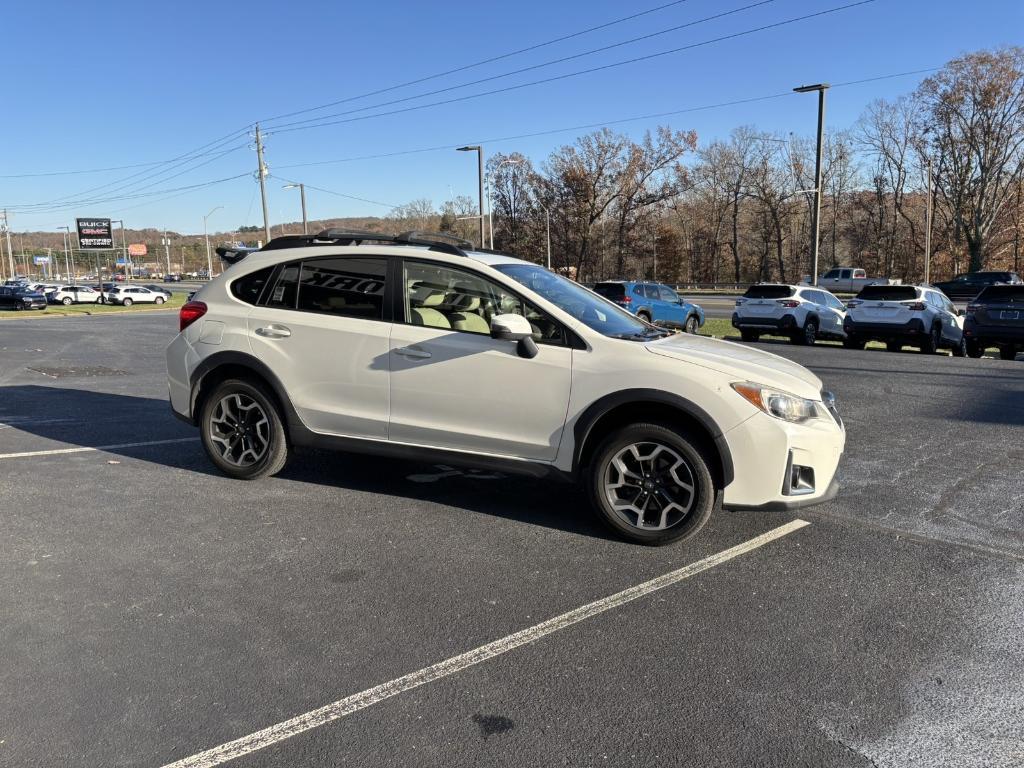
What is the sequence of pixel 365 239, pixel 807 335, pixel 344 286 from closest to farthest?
pixel 344 286, pixel 365 239, pixel 807 335

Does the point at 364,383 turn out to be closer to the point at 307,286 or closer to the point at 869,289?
the point at 307,286

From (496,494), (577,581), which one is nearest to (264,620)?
Answer: (577,581)

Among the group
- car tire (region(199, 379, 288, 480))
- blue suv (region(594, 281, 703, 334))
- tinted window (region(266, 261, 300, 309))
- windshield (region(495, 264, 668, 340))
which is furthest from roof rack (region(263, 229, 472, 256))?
blue suv (region(594, 281, 703, 334))

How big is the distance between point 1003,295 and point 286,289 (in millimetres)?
14841

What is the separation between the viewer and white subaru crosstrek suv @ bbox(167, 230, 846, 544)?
4.34 m

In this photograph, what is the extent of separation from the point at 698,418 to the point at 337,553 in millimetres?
2208

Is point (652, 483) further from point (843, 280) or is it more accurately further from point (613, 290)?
point (843, 280)

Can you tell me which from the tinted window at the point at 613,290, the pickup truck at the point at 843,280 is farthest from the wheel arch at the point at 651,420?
the pickup truck at the point at 843,280

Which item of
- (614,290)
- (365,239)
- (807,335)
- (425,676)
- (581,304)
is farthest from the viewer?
(614,290)

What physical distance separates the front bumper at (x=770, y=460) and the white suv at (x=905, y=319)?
14.6 meters

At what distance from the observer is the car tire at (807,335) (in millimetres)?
18703

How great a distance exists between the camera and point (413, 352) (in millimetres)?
4965

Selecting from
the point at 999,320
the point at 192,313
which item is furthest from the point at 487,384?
the point at 999,320

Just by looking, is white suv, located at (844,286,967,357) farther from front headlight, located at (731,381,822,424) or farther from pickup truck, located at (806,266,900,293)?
pickup truck, located at (806,266,900,293)
